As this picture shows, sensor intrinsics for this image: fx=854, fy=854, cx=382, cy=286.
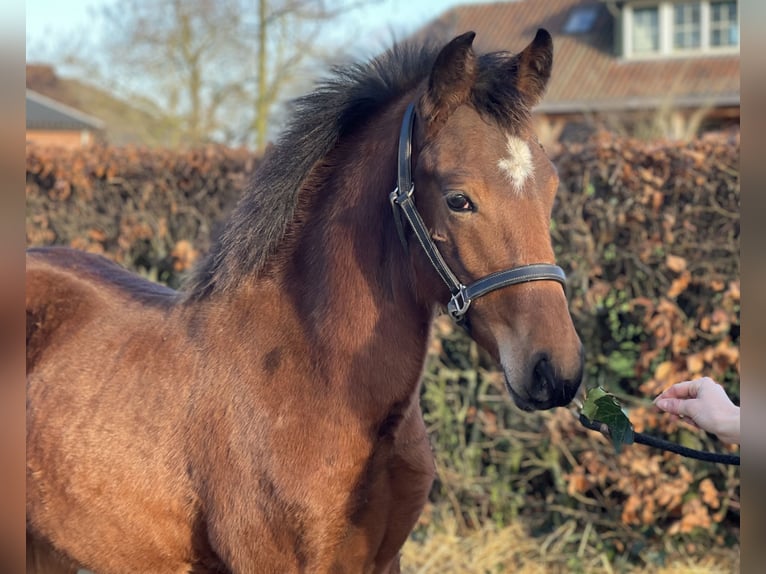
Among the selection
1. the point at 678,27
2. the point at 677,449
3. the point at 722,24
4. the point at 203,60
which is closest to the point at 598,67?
the point at 678,27

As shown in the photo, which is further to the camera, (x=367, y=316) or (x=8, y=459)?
(x=367, y=316)

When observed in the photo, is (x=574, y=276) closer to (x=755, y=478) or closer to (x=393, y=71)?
(x=393, y=71)

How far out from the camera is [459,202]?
219 centimetres

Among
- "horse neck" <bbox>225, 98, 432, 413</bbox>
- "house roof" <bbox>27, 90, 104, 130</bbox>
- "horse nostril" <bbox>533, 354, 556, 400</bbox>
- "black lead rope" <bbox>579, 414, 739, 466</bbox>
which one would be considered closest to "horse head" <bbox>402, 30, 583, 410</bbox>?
"horse nostril" <bbox>533, 354, 556, 400</bbox>

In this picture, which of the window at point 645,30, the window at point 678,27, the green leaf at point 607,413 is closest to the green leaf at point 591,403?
the green leaf at point 607,413

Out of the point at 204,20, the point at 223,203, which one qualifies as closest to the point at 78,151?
the point at 223,203

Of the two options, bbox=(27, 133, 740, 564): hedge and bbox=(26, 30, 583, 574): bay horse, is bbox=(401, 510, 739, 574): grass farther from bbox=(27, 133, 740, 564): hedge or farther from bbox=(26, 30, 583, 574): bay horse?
bbox=(26, 30, 583, 574): bay horse

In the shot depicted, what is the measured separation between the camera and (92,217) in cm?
608

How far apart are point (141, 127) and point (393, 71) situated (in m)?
15.8

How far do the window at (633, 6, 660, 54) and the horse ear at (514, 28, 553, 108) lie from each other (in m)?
22.1

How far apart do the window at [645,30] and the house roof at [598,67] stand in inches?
20.0

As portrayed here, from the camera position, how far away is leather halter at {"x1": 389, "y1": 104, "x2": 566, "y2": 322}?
6.89 ft

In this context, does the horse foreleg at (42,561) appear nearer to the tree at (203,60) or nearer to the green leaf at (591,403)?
the green leaf at (591,403)

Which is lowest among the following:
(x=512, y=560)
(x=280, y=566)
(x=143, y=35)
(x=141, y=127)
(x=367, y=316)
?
(x=512, y=560)
